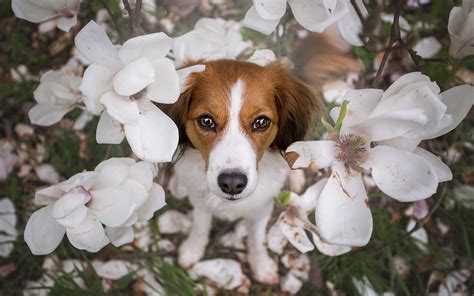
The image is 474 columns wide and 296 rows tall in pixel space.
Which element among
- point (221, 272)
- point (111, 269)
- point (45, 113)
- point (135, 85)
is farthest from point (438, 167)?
point (111, 269)

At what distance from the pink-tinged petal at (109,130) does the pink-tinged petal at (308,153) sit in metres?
0.24

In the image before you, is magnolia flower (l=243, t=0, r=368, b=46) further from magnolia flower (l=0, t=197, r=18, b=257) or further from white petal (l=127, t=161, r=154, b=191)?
magnolia flower (l=0, t=197, r=18, b=257)

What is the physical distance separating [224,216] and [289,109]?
527 millimetres

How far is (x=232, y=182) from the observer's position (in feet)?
3.35

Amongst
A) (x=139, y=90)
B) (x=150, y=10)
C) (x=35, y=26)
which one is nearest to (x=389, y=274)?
(x=150, y=10)

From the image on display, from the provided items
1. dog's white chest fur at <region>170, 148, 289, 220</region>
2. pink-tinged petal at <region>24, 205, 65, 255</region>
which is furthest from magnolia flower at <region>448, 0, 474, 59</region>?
dog's white chest fur at <region>170, 148, 289, 220</region>

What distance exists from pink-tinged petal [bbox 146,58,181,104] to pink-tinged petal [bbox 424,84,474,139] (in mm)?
321

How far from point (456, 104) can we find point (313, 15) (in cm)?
22

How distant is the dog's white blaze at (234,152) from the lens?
3.35 feet

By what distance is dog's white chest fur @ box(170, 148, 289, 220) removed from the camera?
134 centimetres

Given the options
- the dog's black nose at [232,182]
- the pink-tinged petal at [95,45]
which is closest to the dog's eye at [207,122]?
the dog's black nose at [232,182]

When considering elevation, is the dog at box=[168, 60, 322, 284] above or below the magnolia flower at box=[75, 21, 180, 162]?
below

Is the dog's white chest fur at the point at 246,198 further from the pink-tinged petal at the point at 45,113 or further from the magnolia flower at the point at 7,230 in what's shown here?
the magnolia flower at the point at 7,230

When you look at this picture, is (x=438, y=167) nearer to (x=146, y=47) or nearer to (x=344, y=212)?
(x=344, y=212)
